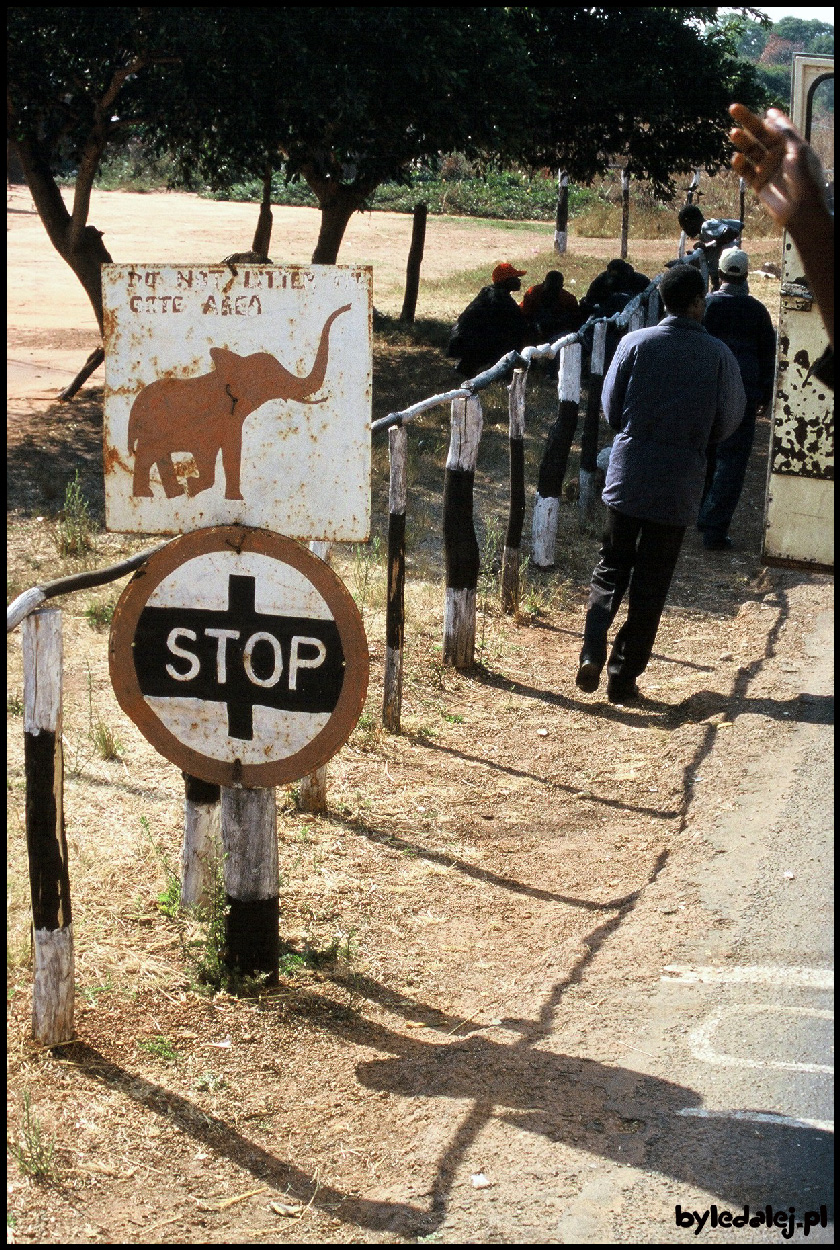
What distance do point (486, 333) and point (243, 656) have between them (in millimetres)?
9688

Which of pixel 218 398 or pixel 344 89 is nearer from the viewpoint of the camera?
pixel 218 398

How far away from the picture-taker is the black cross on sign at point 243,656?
3.54 meters

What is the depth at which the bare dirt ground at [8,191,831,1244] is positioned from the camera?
3.03 metres

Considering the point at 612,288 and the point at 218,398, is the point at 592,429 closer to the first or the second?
the point at 612,288

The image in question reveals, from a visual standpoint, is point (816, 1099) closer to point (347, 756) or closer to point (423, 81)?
point (347, 756)

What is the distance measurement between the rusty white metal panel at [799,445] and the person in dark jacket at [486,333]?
25.6 feet

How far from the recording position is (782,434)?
16.6ft

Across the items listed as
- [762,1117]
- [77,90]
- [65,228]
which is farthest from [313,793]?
[65,228]

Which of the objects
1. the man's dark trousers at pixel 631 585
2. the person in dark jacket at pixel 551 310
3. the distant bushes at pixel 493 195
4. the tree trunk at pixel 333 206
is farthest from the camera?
the distant bushes at pixel 493 195

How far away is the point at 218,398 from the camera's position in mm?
3521

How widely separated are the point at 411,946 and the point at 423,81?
33.6ft

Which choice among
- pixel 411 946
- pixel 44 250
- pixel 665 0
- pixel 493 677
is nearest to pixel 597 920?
pixel 411 946

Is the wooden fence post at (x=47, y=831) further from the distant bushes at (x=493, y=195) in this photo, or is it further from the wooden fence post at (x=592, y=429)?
the distant bushes at (x=493, y=195)

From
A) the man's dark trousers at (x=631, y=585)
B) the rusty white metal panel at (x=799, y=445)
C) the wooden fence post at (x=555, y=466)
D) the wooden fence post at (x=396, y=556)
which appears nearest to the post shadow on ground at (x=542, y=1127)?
the rusty white metal panel at (x=799, y=445)
